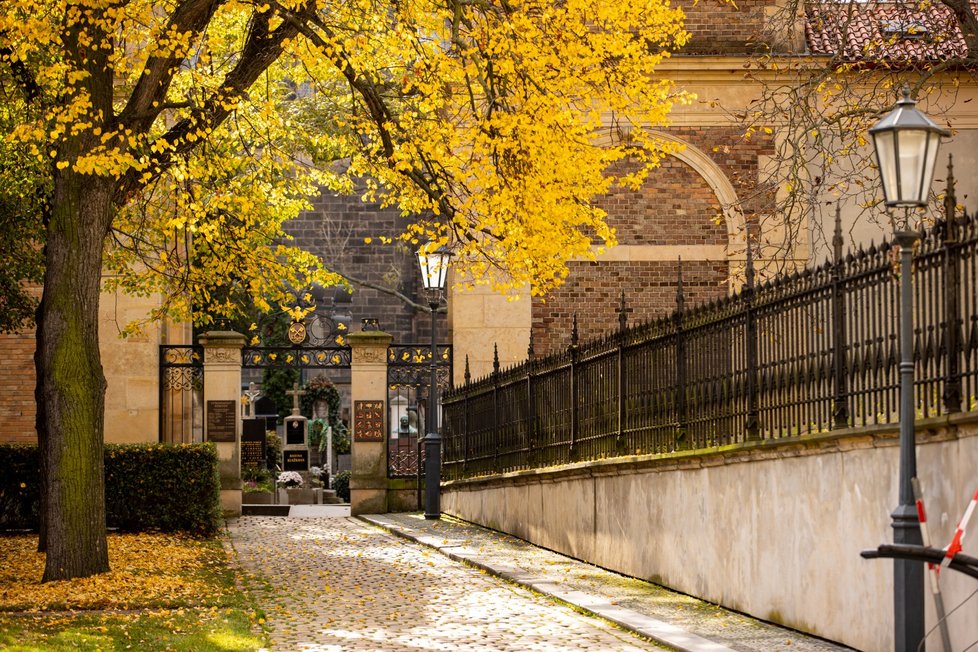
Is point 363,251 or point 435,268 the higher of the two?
point 363,251

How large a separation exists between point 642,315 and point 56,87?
11.4 m

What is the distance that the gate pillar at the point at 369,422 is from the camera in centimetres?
2406

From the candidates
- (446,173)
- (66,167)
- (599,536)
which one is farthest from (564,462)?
(66,167)

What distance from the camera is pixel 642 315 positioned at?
985 inches

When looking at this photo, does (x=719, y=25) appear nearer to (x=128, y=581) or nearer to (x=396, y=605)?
(x=128, y=581)

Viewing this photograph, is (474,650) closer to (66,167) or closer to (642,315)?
(66,167)

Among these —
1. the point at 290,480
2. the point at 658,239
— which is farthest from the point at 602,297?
the point at 290,480

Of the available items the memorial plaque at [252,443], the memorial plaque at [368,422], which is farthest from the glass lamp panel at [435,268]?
the memorial plaque at [252,443]

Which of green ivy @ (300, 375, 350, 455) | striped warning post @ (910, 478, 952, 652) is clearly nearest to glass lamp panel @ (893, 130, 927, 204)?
striped warning post @ (910, 478, 952, 652)

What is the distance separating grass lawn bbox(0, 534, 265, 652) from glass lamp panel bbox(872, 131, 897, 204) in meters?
5.08

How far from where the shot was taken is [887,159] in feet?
26.5

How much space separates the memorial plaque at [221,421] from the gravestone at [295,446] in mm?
10759

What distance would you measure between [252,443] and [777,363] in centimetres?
2143

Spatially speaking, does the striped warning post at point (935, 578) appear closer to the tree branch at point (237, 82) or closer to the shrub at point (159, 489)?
the tree branch at point (237, 82)
